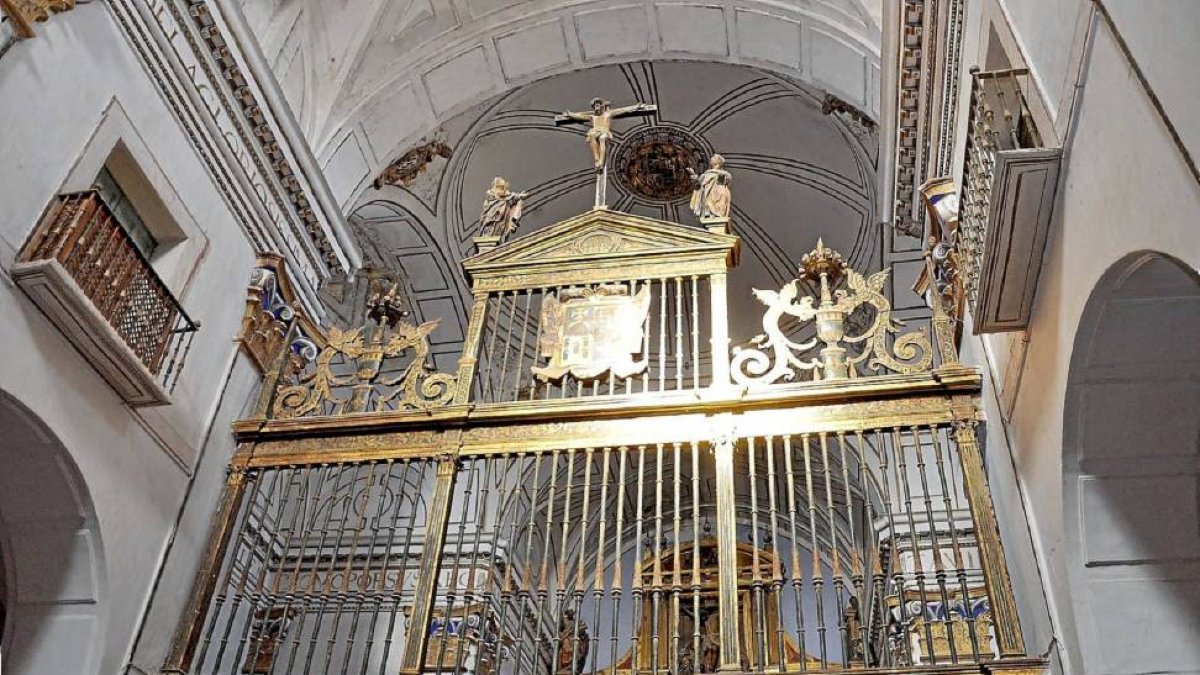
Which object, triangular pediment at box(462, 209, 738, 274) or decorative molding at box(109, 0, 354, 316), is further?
triangular pediment at box(462, 209, 738, 274)

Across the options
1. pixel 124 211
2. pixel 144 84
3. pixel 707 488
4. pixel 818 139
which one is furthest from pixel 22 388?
pixel 707 488

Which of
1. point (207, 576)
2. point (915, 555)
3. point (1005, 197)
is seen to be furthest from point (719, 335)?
point (207, 576)

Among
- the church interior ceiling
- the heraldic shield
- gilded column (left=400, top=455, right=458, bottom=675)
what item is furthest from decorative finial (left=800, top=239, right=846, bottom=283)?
the church interior ceiling

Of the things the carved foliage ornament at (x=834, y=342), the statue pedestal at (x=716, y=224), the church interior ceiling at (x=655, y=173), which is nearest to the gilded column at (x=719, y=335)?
the carved foliage ornament at (x=834, y=342)

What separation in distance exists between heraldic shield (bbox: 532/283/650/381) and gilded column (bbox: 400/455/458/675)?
2.80ft

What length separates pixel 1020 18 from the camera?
402 cm

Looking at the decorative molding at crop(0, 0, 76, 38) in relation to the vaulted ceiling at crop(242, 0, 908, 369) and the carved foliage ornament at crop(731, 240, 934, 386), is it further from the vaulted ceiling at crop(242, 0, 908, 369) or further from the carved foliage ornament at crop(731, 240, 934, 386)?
the carved foliage ornament at crop(731, 240, 934, 386)

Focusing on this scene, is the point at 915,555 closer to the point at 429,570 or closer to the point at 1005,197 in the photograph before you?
the point at 1005,197

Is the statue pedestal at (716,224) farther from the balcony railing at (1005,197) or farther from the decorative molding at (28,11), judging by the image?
the decorative molding at (28,11)

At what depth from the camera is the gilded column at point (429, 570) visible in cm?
506

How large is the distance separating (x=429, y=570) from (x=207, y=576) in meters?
1.35

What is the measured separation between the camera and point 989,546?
15.9 ft

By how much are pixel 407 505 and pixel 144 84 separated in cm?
790

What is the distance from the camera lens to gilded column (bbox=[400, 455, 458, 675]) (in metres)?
5.06
